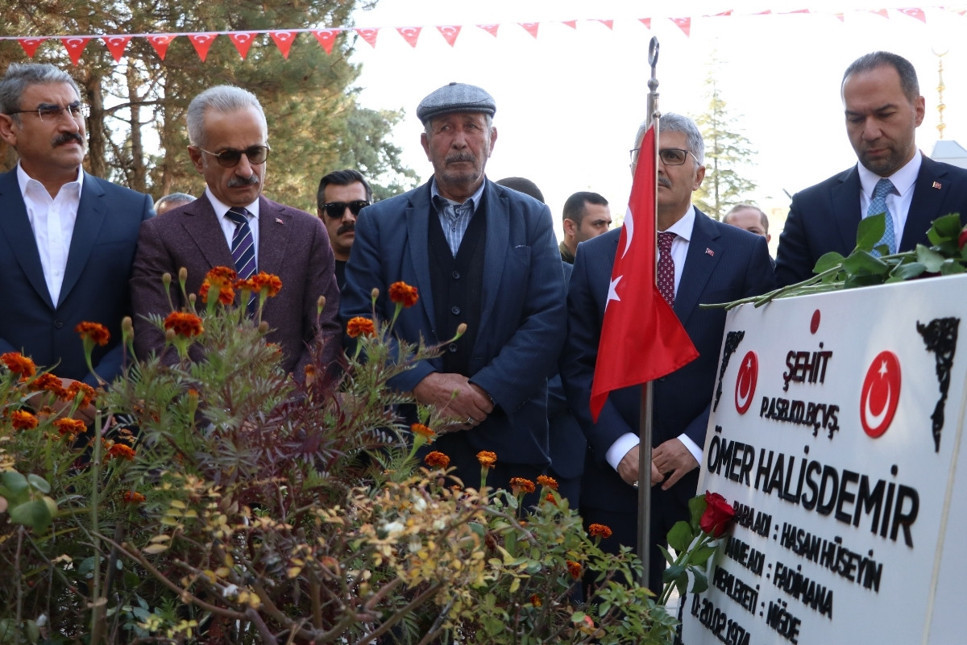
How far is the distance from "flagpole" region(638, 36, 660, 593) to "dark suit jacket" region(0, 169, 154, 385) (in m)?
1.83

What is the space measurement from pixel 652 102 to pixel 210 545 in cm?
183

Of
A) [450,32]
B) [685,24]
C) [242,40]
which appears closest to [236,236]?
[685,24]

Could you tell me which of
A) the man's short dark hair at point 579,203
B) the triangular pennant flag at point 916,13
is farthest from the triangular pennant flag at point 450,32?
the triangular pennant flag at point 916,13

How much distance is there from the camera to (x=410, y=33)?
941 centimetres

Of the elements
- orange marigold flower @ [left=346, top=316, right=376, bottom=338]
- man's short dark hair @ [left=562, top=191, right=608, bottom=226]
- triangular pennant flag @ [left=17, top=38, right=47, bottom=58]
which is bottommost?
orange marigold flower @ [left=346, top=316, right=376, bottom=338]

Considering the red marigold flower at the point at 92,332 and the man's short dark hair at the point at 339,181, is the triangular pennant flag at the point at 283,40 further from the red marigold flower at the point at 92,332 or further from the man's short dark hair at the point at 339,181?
the red marigold flower at the point at 92,332

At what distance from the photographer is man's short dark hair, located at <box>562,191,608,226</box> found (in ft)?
22.7

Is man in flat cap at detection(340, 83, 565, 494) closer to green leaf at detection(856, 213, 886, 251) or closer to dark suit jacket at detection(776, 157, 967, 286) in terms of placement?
dark suit jacket at detection(776, 157, 967, 286)

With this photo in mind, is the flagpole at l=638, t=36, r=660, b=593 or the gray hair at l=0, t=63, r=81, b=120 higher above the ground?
the gray hair at l=0, t=63, r=81, b=120

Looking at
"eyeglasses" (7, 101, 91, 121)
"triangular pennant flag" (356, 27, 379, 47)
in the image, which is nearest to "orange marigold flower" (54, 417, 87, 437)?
"eyeglasses" (7, 101, 91, 121)

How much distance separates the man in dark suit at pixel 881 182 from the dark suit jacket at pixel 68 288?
7.75ft

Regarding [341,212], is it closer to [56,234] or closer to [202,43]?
[56,234]

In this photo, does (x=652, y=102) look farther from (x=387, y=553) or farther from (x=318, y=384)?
(x=387, y=553)

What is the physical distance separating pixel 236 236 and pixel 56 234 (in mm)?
673
